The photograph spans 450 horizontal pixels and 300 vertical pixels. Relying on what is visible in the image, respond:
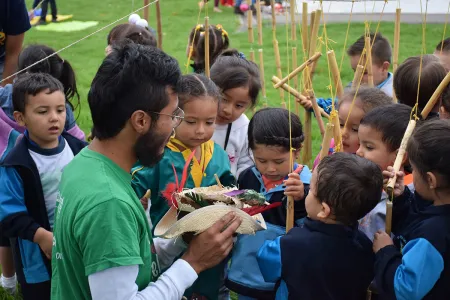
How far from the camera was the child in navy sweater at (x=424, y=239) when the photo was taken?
209cm

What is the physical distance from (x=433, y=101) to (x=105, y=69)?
149 cm

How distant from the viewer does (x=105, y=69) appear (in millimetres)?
1981

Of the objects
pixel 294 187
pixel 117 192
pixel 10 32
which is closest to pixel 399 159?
pixel 294 187

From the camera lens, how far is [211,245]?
220cm

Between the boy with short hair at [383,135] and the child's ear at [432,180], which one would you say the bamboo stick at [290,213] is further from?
the child's ear at [432,180]

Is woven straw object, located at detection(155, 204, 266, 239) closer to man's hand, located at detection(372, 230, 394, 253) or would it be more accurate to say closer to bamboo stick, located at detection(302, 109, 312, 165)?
man's hand, located at detection(372, 230, 394, 253)

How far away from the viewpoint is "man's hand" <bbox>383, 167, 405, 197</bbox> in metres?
2.39

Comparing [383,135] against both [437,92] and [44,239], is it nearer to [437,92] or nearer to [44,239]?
[437,92]

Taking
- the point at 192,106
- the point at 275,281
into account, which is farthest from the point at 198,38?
the point at 275,281

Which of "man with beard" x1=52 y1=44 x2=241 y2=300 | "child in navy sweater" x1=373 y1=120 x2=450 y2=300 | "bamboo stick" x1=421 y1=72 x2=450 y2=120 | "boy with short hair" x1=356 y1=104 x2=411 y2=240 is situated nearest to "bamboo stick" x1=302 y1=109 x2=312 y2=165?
"boy with short hair" x1=356 y1=104 x2=411 y2=240

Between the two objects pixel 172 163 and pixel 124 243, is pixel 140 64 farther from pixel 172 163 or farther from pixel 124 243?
pixel 172 163

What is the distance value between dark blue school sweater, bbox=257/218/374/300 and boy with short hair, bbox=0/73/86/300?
1.30 metres

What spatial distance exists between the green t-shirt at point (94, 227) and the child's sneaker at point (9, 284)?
6.42 ft

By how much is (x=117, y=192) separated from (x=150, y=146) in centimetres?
24
